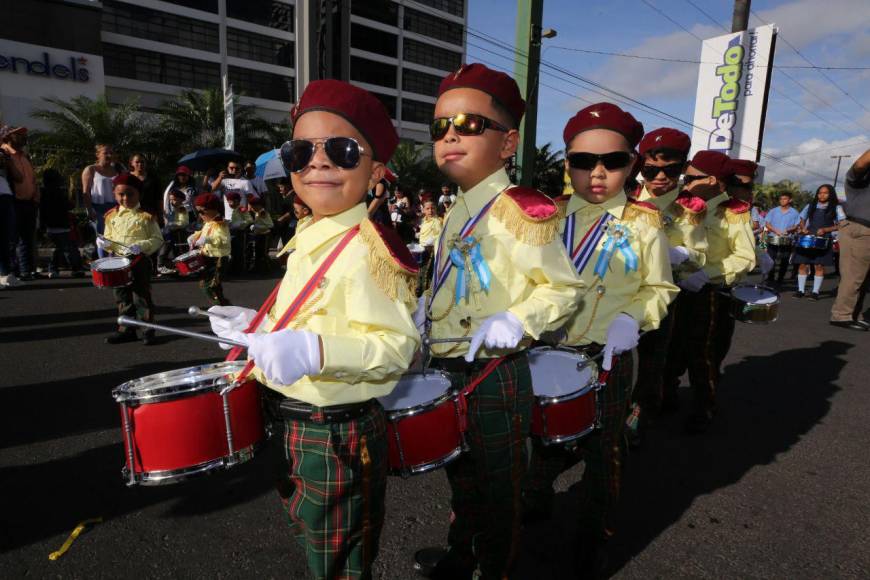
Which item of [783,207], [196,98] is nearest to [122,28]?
[196,98]

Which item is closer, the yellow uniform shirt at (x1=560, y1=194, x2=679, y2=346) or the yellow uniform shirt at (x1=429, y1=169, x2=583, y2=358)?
the yellow uniform shirt at (x1=429, y1=169, x2=583, y2=358)

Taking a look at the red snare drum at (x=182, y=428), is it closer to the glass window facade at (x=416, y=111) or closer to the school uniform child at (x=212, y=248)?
the school uniform child at (x=212, y=248)

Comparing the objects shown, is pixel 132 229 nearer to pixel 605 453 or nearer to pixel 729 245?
pixel 605 453

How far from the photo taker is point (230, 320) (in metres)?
1.92

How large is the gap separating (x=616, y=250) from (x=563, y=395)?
0.77 meters

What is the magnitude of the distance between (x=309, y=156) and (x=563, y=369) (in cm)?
135

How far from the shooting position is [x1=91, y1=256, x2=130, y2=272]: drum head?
17.0ft

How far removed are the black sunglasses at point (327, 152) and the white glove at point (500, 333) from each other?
26.6 inches

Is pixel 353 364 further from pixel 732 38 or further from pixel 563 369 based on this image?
pixel 732 38

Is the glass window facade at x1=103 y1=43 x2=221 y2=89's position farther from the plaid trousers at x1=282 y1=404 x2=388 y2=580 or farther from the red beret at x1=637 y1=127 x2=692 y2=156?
the plaid trousers at x1=282 y1=404 x2=388 y2=580

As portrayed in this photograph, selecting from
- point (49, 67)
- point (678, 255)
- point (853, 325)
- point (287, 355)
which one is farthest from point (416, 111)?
point (287, 355)

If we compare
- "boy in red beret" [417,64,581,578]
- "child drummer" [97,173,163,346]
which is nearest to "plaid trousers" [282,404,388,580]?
"boy in red beret" [417,64,581,578]

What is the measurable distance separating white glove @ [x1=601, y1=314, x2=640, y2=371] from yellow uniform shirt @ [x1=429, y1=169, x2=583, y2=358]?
0.39 m

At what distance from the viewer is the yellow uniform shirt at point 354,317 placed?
1.45m
